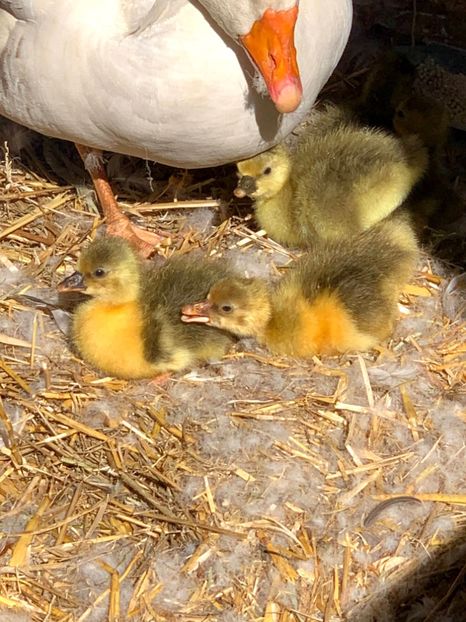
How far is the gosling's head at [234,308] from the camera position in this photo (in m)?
2.05

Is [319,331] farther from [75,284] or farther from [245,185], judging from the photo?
[75,284]

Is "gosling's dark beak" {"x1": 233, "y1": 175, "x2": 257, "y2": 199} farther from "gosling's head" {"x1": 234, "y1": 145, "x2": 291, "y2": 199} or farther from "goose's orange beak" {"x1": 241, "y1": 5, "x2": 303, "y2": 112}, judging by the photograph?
"goose's orange beak" {"x1": 241, "y1": 5, "x2": 303, "y2": 112}

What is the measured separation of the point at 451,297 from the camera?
2.29 m

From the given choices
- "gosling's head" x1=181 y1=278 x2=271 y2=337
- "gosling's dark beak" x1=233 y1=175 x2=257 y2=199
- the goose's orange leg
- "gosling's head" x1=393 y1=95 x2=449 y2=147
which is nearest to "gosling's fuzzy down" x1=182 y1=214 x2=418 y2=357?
"gosling's head" x1=181 y1=278 x2=271 y2=337

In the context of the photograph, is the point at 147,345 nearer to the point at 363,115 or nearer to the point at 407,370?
the point at 407,370

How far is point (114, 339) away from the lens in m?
2.11

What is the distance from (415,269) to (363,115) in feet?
1.52

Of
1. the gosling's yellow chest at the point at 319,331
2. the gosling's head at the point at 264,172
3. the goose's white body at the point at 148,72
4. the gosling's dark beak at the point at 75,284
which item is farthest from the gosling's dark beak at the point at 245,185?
the gosling's dark beak at the point at 75,284

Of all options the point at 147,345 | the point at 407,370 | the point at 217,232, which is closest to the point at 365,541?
the point at 407,370

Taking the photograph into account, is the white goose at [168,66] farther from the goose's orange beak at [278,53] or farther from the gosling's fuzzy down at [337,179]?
the gosling's fuzzy down at [337,179]

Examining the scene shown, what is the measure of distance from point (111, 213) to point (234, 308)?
2.20ft

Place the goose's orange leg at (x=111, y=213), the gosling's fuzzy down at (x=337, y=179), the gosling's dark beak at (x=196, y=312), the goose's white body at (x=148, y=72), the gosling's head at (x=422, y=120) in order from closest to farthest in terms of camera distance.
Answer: the goose's white body at (x=148, y=72) < the gosling's dark beak at (x=196, y=312) < the gosling's fuzzy down at (x=337, y=179) < the gosling's head at (x=422, y=120) < the goose's orange leg at (x=111, y=213)

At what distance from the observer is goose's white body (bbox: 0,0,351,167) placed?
184cm

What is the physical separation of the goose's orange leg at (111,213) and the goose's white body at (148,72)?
Answer: 17.3 inches
